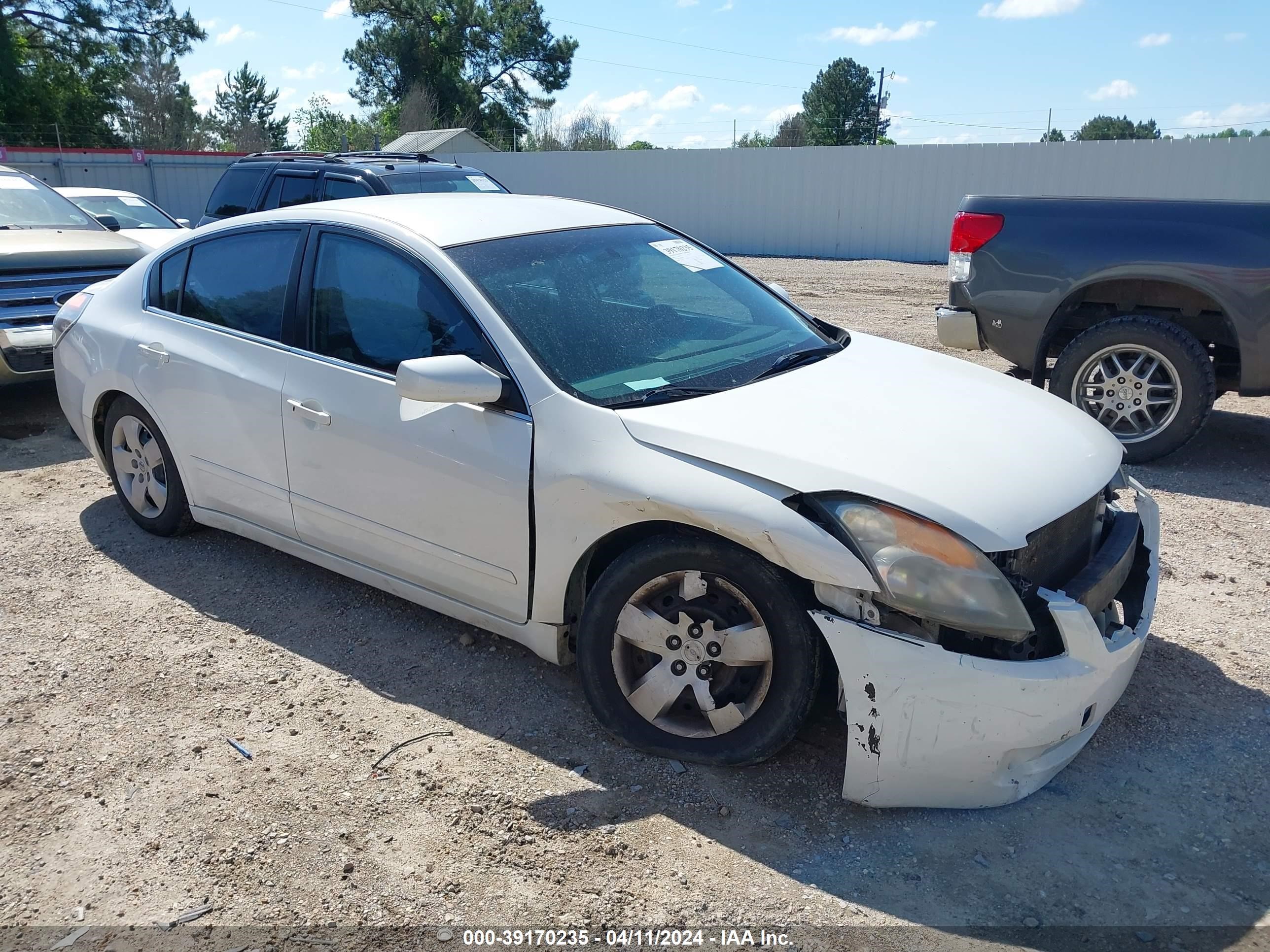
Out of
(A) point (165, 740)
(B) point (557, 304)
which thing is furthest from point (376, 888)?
(B) point (557, 304)

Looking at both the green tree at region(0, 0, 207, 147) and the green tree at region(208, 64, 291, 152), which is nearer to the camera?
the green tree at region(0, 0, 207, 147)

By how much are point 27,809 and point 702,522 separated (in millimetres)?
2182

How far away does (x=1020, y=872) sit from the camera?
8.61 feet

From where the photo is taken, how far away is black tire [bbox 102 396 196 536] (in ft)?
15.1

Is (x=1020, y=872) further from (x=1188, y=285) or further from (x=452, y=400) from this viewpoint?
(x=1188, y=285)

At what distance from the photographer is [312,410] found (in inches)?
147

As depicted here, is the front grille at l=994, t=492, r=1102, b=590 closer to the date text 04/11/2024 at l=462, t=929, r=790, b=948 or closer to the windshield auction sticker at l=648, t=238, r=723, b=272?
the date text 04/11/2024 at l=462, t=929, r=790, b=948

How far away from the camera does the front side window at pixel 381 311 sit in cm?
345

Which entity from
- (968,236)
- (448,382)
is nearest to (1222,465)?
(968,236)

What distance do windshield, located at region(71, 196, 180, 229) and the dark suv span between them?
161 centimetres

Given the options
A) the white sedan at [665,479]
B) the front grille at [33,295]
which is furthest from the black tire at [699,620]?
Result: the front grille at [33,295]

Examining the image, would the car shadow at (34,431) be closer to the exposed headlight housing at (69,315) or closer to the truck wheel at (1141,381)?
the exposed headlight housing at (69,315)

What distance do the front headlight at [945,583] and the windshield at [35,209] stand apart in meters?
7.70

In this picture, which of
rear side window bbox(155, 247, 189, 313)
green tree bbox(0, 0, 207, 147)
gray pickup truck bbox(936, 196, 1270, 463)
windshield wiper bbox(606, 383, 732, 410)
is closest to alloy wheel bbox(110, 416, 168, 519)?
rear side window bbox(155, 247, 189, 313)
